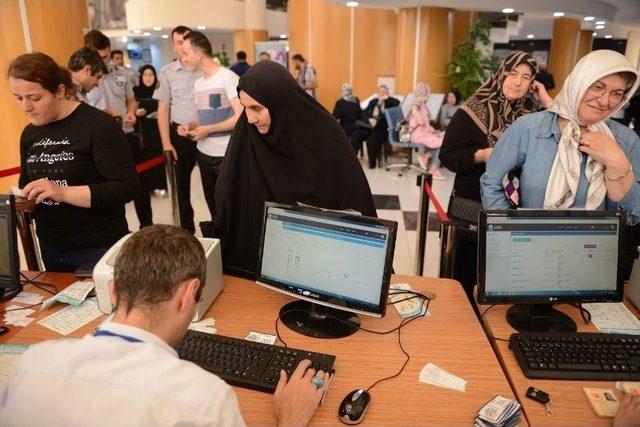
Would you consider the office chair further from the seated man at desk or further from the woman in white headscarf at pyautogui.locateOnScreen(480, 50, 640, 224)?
the seated man at desk

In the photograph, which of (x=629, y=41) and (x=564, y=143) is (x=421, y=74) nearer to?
(x=564, y=143)

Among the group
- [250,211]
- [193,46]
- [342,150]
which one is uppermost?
[193,46]

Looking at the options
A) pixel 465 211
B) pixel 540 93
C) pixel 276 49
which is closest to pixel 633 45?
pixel 276 49

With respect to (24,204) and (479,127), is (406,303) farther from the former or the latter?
(24,204)

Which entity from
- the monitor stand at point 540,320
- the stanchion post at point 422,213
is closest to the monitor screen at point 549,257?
the monitor stand at point 540,320

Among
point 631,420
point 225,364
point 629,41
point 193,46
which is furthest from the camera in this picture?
point 629,41

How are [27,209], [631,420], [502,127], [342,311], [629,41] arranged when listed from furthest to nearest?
[629,41]
[502,127]
[27,209]
[342,311]
[631,420]

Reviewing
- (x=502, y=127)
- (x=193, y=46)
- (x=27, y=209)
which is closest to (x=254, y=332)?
(x=27, y=209)

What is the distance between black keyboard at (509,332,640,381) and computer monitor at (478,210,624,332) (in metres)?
0.13

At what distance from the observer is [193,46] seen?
11.2ft

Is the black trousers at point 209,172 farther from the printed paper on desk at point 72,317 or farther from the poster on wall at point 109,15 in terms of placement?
the poster on wall at point 109,15

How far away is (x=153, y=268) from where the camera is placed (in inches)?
40.8

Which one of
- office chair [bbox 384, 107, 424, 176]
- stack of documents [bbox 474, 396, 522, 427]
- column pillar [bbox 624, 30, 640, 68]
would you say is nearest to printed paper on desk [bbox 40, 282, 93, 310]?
stack of documents [bbox 474, 396, 522, 427]

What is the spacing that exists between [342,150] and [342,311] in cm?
70
